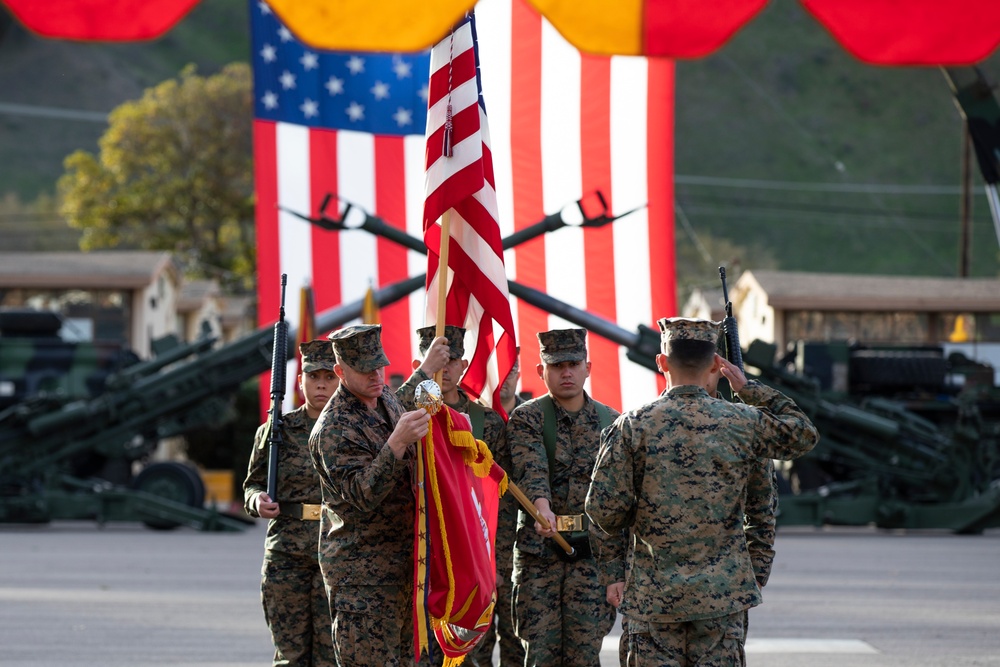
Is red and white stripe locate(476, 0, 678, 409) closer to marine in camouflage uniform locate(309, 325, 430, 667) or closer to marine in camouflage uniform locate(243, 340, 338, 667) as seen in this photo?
marine in camouflage uniform locate(243, 340, 338, 667)

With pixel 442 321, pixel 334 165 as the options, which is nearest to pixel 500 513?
pixel 442 321

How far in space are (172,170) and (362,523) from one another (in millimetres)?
42012

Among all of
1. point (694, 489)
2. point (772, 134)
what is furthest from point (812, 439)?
point (772, 134)

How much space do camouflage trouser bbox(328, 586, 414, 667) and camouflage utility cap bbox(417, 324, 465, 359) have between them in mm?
1113

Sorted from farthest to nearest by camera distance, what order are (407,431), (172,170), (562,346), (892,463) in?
(172,170)
(892,463)
(562,346)
(407,431)

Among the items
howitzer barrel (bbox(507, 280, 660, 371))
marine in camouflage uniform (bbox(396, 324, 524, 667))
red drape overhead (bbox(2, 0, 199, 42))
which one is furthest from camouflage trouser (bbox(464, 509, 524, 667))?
howitzer barrel (bbox(507, 280, 660, 371))

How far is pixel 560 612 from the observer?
22.0ft

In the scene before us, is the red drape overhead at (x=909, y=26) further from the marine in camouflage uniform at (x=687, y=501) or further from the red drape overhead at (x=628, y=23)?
the marine in camouflage uniform at (x=687, y=501)

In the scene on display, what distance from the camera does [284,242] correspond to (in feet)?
47.2

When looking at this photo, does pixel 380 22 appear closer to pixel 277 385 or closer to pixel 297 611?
pixel 277 385

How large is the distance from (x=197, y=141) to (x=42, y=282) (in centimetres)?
1809

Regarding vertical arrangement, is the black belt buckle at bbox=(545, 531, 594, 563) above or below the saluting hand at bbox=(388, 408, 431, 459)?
below

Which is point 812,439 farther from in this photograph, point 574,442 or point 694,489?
point 574,442

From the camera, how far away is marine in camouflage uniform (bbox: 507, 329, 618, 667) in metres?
6.62
